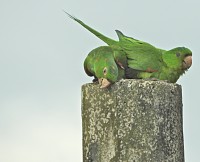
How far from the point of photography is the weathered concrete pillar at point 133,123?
602cm

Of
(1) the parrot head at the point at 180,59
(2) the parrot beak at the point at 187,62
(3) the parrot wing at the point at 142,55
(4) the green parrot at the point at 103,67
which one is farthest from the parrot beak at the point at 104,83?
(2) the parrot beak at the point at 187,62

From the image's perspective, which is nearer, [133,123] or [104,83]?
[133,123]

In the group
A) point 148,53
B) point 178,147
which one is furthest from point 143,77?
point 178,147

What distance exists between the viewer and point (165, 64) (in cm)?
679

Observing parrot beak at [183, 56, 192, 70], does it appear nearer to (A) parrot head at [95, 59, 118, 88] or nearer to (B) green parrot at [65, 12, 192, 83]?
(B) green parrot at [65, 12, 192, 83]

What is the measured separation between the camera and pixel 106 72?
6.23m

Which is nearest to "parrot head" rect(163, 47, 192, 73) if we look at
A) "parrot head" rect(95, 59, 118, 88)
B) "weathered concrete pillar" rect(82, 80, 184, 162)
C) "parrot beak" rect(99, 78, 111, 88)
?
"weathered concrete pillar" rect(82, 80, 184, 162)

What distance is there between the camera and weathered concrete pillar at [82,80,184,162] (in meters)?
6.02

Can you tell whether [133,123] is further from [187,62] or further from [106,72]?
[187,62]

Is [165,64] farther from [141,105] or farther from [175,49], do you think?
[141,105]

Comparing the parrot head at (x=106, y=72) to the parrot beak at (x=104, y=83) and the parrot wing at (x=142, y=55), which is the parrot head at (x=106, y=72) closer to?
the parrot beak at (x=104, y=83)

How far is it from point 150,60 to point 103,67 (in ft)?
2.27

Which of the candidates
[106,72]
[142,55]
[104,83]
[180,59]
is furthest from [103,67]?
[180,59]

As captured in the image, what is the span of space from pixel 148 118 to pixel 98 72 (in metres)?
0.76
